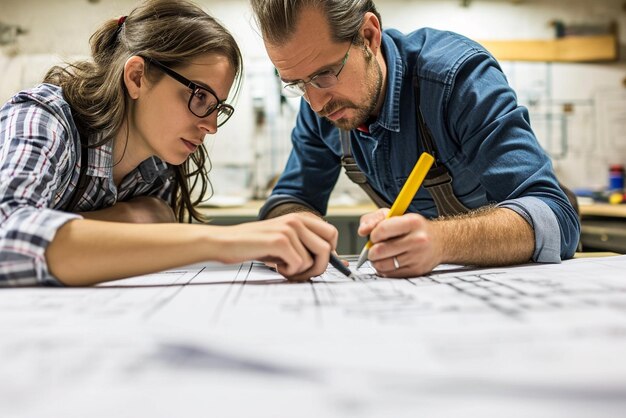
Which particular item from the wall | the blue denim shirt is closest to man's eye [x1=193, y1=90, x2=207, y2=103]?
the blue denim shirt

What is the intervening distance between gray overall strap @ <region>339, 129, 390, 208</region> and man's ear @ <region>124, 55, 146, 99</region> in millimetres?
499

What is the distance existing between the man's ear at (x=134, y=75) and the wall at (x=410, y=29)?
77.7 inches

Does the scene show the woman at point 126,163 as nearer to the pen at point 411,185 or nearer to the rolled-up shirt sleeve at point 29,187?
the rolled-up shirt sleeve at point 29,187

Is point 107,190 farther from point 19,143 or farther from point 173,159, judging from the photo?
point 19,143

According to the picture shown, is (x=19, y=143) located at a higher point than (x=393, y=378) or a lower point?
higher

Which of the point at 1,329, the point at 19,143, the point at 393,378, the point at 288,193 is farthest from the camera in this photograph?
the point at 288,193

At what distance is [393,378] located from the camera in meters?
0.32

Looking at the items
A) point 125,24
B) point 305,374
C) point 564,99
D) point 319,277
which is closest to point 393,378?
point 305,374

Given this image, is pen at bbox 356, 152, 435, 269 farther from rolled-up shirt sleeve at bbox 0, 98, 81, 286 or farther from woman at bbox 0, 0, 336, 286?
rolled-up shirt sleeve at bbox 0, 98, 81, 286

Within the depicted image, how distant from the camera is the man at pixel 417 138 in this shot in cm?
83

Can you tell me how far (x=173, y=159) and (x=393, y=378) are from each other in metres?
0.87

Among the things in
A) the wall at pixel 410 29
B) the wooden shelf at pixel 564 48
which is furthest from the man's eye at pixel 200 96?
the wooden shelf at pixel 564 48

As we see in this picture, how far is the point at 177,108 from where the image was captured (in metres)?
1.04

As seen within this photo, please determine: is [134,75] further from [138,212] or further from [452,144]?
[452,144]
